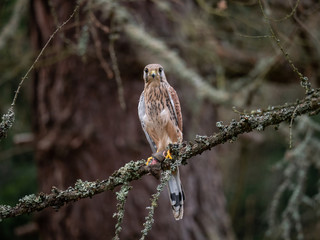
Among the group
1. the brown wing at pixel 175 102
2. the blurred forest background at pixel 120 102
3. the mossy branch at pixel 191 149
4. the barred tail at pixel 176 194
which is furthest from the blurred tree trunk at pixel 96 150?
the mossy branch at pixel 191 149

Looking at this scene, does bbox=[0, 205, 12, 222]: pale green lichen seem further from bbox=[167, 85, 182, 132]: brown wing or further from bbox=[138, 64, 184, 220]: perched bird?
bbox=[167, 85, 182, 132]: brown wing

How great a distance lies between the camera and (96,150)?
153 inches

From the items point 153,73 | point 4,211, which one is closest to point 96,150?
point 153,73

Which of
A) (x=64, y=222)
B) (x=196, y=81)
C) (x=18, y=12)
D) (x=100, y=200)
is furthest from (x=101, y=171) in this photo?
(x=18, y=12)

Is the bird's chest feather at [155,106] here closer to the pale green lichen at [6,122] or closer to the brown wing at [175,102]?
the brown wing at [175,102]

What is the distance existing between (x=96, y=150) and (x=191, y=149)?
2.34 metres

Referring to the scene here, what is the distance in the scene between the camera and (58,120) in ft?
13.1

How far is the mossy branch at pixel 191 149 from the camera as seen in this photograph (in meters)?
1.55

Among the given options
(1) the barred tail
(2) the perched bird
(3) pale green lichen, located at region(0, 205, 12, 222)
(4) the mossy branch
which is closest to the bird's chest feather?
(2) the perched bird

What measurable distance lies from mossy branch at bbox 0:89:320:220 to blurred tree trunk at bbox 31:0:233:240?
7.00 ft

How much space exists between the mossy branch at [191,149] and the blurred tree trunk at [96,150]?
2.13 meters

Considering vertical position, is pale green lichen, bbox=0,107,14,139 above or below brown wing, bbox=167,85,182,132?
below

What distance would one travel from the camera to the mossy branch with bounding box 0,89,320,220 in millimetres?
1553

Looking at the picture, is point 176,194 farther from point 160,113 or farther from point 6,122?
point 6,122
